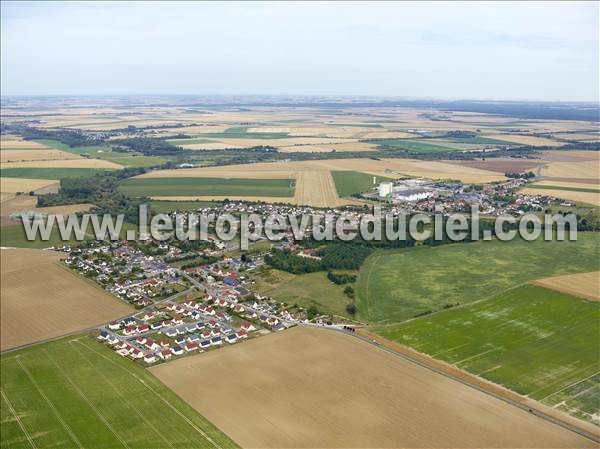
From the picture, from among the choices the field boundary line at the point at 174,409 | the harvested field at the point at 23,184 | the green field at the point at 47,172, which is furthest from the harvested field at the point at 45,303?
the green field at the point at 47,172

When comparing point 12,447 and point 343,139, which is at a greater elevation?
point 343,139

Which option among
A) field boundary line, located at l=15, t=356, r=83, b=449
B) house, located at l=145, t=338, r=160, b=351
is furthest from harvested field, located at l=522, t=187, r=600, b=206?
field boundary line, located at l=15, t=356, r=83, b=449

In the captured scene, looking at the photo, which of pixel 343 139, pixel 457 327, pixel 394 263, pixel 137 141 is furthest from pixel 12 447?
pixel 343 139

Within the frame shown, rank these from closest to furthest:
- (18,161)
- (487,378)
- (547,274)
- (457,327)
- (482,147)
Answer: (487,378)
(457,327)
(547,274)
(18,161)
(482,147)

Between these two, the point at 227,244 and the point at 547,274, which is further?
the point at 227,244

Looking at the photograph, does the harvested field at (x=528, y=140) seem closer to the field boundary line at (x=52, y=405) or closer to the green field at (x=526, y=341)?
the green field at (x=526, y=341)

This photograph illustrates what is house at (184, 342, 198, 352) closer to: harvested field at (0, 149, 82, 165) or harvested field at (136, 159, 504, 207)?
harvested field at (136, 159, 504, 207)

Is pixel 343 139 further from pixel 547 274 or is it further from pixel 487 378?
pixel 487 378

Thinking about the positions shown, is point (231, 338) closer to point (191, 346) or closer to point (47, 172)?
point (191, 346)
